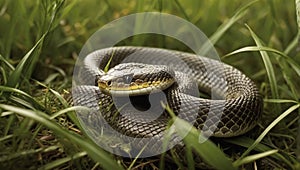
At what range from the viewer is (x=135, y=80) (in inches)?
150

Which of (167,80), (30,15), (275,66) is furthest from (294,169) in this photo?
(30,15)

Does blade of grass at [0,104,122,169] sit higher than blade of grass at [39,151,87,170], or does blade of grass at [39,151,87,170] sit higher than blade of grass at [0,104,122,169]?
blade of grass at [0,104,122,169]

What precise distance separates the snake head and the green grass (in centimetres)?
42

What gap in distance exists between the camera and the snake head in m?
3.68

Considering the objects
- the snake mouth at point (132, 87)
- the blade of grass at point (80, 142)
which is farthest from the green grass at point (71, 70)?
the snake mouth at point (132, 87)

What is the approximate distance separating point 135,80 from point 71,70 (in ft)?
4.77

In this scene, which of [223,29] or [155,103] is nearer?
[155,103]

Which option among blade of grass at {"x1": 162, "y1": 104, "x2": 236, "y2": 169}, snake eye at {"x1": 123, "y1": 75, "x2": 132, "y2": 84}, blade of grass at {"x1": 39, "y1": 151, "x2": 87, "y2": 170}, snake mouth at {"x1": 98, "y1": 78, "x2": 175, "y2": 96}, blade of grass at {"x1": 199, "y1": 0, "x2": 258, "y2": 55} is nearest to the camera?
blade of grass at {"x1": 162, "y1": 104, "x2": 236, "y2": 169}

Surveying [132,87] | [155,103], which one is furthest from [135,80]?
[155,103]

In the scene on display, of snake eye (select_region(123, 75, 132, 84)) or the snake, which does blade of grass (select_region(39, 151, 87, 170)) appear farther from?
snake eye (select_region(123, 75, 132, 84))

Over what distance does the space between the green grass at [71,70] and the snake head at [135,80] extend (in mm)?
416

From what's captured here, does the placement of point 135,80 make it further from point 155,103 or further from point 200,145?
point 200,145

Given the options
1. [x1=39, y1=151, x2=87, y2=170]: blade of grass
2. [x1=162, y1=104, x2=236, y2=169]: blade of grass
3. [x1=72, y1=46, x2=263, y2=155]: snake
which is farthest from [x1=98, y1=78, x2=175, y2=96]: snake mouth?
[x1=162, y1=104, x2=236, y2=169]: blade of grass

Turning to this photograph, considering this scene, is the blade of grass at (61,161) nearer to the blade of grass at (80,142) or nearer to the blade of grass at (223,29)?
the blade of grass at (80,142)
